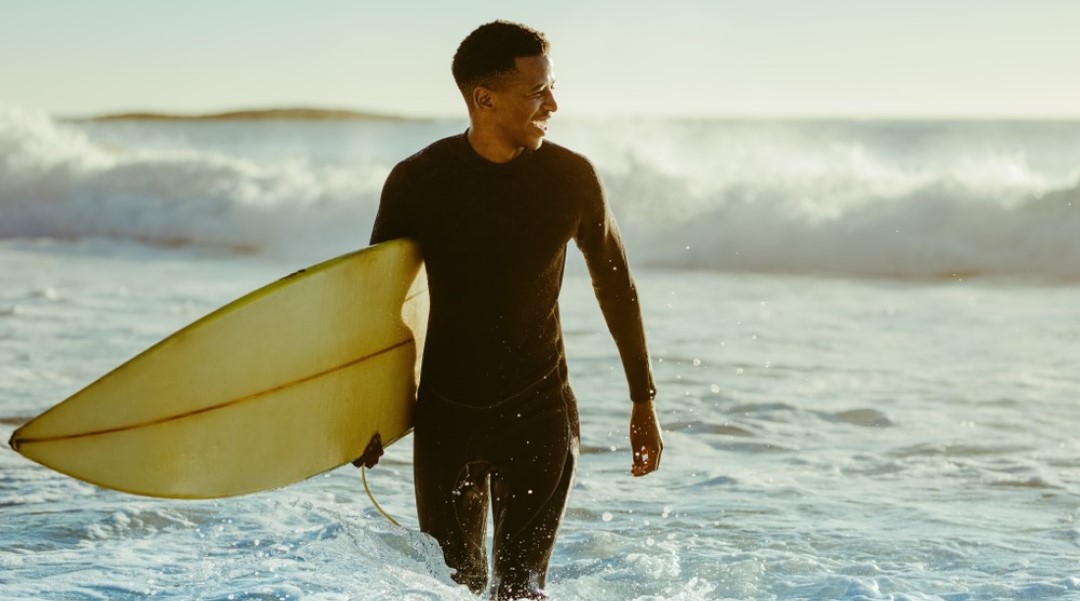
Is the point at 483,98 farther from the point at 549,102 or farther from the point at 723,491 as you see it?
the point at 723,491

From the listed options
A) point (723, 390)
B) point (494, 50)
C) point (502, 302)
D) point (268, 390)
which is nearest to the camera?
point (494, 50)

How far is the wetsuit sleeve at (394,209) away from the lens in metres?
3.27

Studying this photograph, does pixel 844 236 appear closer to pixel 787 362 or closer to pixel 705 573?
pixel 787 362

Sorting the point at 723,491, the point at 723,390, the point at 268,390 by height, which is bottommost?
the point at 723,491

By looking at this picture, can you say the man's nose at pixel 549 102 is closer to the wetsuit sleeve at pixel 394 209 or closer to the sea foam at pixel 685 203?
the wetsuit sleeve at pixel 394 209

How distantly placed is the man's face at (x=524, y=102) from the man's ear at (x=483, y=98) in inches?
0.4

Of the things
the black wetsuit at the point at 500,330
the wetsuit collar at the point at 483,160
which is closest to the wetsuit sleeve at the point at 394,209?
the black wetsuit at the point at 500,330

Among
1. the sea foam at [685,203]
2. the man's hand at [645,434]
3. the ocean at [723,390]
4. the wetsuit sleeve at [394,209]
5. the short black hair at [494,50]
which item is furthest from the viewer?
the sea foam at [685,203]

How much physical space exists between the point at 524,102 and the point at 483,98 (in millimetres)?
99

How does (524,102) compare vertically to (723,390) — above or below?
above

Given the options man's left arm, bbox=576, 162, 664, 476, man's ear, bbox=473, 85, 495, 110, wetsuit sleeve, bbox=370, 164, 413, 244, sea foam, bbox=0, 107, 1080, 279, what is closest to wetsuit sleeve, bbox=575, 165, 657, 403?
man's left arm, bbox=576, 162, 664, 476

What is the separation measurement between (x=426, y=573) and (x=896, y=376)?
5464mm

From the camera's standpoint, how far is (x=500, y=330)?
331 centimetres

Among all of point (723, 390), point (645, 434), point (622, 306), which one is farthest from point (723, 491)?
point (622, 306)
